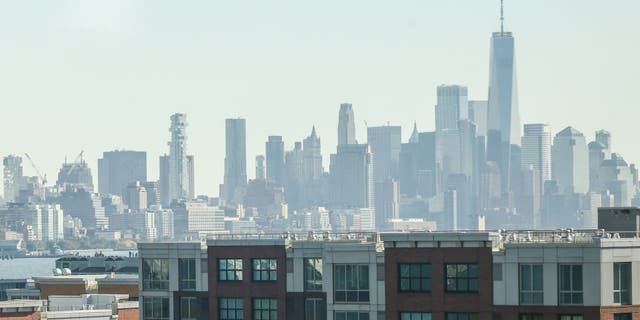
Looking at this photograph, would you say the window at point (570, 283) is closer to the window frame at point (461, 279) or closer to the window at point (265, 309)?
the window frame at point (461, 279)

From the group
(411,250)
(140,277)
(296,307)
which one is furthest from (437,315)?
(140,277)

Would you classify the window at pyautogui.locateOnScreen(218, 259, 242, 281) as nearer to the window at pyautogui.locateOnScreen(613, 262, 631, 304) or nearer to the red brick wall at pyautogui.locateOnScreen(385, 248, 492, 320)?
the red brick wall at pyautogui.locateOnScreen(385, 248, 492, 320)

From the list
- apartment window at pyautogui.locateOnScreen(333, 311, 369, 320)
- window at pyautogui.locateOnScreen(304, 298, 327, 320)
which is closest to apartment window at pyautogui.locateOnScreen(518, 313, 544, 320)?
apartment window at pyautogui.locateOnScreen(333, 311, 369, 320)

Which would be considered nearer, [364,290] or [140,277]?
[364,290]

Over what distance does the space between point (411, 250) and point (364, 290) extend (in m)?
3.71

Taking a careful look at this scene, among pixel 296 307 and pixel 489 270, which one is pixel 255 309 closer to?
pixel 296 307

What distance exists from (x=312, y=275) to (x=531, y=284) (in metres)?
11.8

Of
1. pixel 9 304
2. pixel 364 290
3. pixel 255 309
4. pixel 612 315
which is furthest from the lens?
pixel 9 304

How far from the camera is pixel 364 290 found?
75875mm

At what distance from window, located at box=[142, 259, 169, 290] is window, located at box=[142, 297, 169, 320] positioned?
528 millimetres

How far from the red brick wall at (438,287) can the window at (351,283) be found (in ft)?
6.88

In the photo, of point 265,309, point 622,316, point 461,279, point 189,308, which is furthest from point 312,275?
point 622,316

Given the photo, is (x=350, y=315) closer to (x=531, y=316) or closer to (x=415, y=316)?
(x=415, y=316)

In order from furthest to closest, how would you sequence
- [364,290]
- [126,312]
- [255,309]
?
[126,312] → [255,309] → [364,290]
